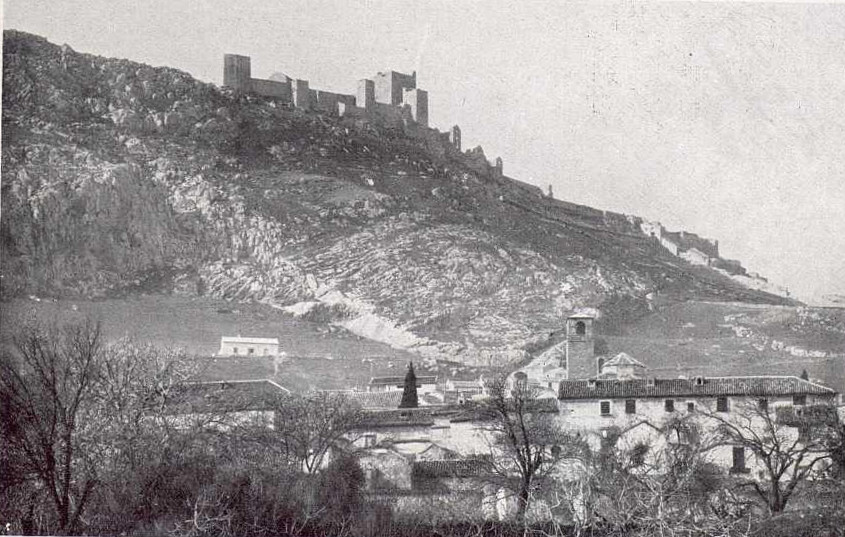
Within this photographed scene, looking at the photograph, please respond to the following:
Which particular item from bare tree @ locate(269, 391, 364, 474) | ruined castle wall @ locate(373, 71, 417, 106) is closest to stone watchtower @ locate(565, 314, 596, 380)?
bare tree @ locate(269, 391, 364, 474)

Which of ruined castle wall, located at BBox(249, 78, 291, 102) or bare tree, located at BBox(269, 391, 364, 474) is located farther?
ruined castle wall, located at BBox(249, 78, 291, 102)

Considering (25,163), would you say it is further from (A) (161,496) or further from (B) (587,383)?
(B) (587,383)

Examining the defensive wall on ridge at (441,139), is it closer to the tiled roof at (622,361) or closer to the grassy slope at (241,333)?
the tiled roof at (622,361)

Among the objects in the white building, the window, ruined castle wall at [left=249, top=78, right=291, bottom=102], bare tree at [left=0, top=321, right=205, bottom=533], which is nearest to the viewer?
bare tree at [left=0, top=321, right=205, bottom=533]

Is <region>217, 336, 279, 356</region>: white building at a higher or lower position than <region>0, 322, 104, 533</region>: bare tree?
higher

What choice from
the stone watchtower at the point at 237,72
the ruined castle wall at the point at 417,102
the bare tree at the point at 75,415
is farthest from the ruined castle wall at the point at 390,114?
the bare tree at the point at 75,415

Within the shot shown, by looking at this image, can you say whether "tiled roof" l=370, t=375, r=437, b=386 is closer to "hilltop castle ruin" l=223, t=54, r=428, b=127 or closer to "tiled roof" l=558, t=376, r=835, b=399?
"tiled roof" l=558, t=376, r=835, b=399

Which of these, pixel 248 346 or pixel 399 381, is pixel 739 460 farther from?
pixel 248 346
